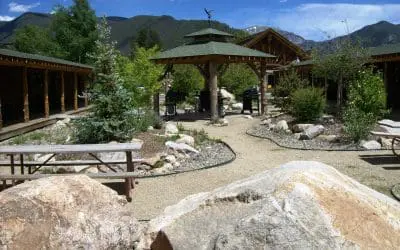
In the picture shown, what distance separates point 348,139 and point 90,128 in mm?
6701

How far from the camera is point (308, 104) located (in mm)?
14547

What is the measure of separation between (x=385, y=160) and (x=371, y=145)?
1586 millimetres

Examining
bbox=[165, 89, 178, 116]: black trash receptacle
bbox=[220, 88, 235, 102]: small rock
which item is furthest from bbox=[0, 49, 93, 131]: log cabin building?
bbox=[220, 88, 235, 102]: small rock

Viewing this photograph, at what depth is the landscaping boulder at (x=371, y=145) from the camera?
36.7 feet

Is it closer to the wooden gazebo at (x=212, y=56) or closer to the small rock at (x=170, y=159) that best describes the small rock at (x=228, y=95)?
the wooden gazebo at (x=212, y=56)

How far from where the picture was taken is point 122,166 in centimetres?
930

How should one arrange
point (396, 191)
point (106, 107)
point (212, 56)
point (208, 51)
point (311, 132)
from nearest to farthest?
point (396, 191), point (106, 107), point (311, 132), point (212, 56), point (208, 51)

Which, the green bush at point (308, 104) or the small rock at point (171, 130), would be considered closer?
the small rock at point (171, 130)

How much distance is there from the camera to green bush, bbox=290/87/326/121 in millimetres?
14547

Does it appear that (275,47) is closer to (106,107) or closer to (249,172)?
(106,107)

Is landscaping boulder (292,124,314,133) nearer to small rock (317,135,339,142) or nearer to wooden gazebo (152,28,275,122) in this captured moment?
small rock (317,135,339,142)

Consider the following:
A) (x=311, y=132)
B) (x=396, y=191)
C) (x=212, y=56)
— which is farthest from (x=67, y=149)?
(x=212, y=56)

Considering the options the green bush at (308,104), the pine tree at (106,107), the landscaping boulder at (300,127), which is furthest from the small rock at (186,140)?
the green bush at (308,104)

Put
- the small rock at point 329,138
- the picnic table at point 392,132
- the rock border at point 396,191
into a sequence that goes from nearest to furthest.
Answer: the rock border at point 396,191 → the picnic table at point 392,132 → the small rock at point 329,138
